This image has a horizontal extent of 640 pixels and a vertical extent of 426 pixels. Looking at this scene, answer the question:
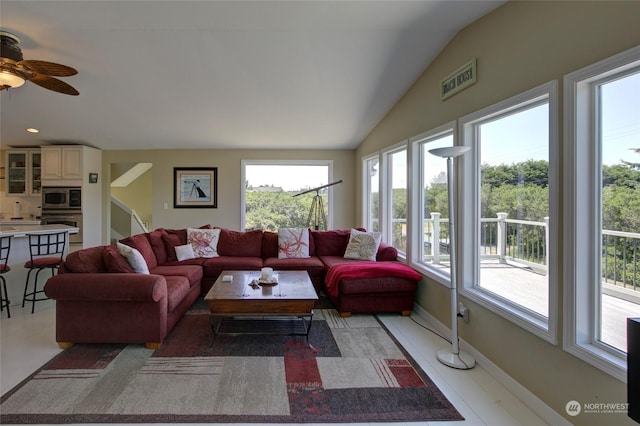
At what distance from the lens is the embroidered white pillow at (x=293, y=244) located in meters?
4.59

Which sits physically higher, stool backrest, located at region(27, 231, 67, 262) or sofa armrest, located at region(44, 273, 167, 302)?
stool backrest, located at region(27, 231, 67, 262)

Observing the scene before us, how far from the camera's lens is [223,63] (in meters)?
3.43

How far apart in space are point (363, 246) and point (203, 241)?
2252 millimetres

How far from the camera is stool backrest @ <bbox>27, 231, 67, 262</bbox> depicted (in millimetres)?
3623

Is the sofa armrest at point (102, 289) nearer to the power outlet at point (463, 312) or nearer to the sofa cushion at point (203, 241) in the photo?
the sofa cushion at point (203, 241)

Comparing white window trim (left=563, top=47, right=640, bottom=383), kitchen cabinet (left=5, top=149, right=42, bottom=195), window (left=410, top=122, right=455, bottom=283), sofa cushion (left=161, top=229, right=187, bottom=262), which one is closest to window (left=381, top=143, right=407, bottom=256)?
window (left=410, top=122, right=455, bottom=283)

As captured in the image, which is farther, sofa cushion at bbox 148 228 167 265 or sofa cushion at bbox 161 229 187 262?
sofa cushion at bbox 161 229 187 262

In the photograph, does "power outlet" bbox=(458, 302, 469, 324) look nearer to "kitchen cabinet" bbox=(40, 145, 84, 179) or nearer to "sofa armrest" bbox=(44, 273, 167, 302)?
"sofa armrest" bbox=(44, 273, 167, 302)

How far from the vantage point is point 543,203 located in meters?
2.12

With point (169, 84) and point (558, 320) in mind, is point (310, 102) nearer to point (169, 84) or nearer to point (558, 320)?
point (169, 84)

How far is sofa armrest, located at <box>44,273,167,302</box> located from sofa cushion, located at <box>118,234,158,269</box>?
44.4 inches

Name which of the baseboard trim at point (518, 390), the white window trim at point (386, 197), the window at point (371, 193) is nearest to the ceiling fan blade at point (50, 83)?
the white window trim at point (386, 197)

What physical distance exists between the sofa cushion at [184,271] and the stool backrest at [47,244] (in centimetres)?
121

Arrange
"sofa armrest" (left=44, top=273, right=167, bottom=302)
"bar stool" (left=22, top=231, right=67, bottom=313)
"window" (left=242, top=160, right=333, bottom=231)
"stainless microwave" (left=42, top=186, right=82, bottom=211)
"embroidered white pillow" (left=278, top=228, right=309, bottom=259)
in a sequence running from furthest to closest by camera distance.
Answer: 1. "window" (left=242, top=160, right=333, bottom=231)
2. "stainless microwave" (left=42, top=186, right=82, bottom=211)
3. "embroidered white pillow" (left=278, top=228, right=309, bottom=259)
4. "bar stool" (left=22, top=231, right=67, bottom=313)
5. "sofa armrest" (left=44, top=273, right=167, bottom=302)
